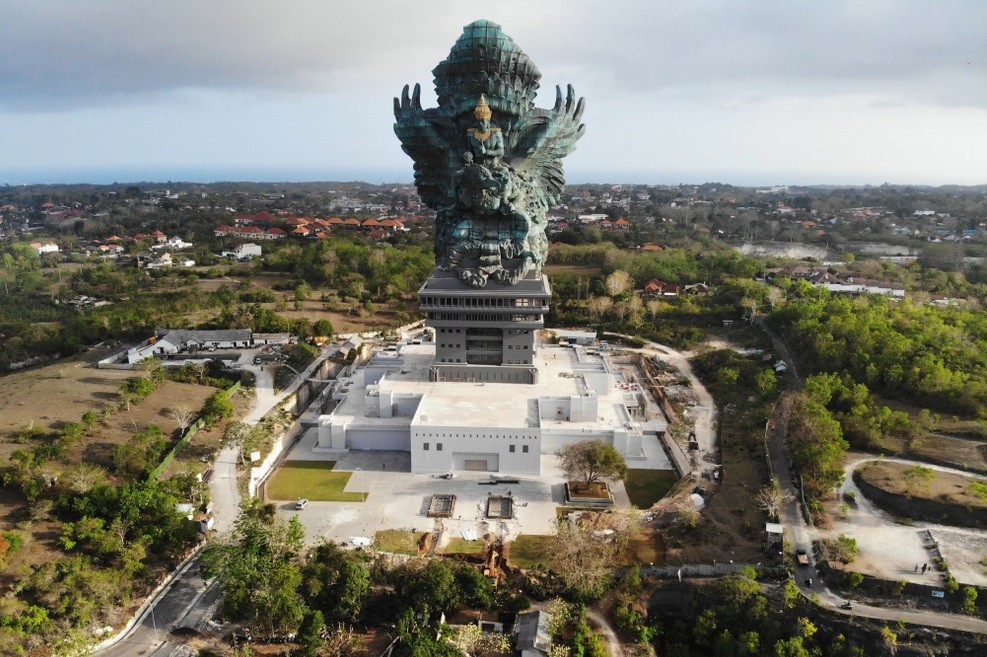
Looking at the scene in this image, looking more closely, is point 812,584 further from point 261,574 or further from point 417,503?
point 261,574

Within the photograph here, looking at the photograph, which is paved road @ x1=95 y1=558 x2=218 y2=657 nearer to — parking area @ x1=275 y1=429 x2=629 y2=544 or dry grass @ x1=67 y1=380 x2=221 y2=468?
parking area @ x1=275 y1=429 x2=629 y2=544

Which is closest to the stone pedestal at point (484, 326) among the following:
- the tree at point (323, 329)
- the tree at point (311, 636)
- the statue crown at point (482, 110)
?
the statue crown at point (482, 110)

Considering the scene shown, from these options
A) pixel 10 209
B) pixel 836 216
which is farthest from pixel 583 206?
pixel 10 209

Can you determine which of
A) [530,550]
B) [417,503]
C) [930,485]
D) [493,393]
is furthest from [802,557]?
[493,393]

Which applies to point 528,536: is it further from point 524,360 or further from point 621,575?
point 524,360

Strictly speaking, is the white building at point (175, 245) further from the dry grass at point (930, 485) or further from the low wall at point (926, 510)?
the low wall at point (926, 510)


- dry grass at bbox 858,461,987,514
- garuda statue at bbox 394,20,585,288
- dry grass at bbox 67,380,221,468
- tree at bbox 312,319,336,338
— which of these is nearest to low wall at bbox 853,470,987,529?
dry grass at bbox 858,461,987,514

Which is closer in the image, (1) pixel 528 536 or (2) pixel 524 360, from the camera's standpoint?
(1) pixel 528 536

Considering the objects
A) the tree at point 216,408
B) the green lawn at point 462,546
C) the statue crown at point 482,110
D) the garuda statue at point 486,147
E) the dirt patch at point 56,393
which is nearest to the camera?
the green lawn at point 462,546
